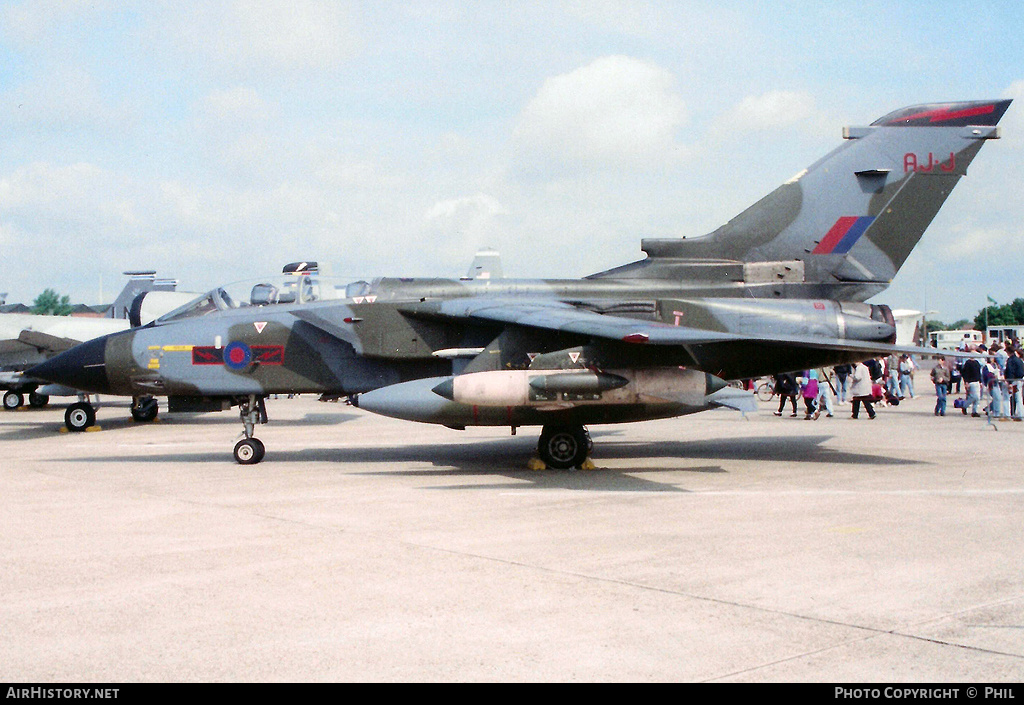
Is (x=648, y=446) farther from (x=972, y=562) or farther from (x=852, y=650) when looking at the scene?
(x=852, y=650)

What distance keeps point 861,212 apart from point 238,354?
8.88 metres

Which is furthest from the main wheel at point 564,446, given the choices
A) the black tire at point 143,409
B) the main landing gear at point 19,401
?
A: the main landing gear at point 19,401

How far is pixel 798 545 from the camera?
273 inches

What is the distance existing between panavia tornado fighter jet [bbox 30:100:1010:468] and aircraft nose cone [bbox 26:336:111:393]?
27mm

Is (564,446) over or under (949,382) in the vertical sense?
under

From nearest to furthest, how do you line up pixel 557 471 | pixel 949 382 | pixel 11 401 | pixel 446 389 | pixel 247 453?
pixel 446 389 < pixel 557 471 < pixel 247 453 < pixel 949 382 < pixel 11 401

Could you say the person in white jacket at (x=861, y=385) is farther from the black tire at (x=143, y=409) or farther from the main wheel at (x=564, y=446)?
the black tire at (x=143, y=409)

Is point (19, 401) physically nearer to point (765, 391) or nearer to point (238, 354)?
point (238, 354)

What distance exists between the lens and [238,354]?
12.2 metres

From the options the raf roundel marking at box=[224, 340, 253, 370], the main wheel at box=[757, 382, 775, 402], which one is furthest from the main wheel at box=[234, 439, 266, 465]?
the main wheel at box=[757, 382, 775, 402]

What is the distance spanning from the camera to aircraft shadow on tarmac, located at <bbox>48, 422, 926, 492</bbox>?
10.7m

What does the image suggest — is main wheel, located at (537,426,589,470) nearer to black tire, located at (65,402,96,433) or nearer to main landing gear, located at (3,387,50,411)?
black tire, located at (65,402,96,433)

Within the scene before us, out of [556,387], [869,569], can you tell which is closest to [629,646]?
[869,569]

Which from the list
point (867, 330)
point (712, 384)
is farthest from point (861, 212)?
point (712, 384)
